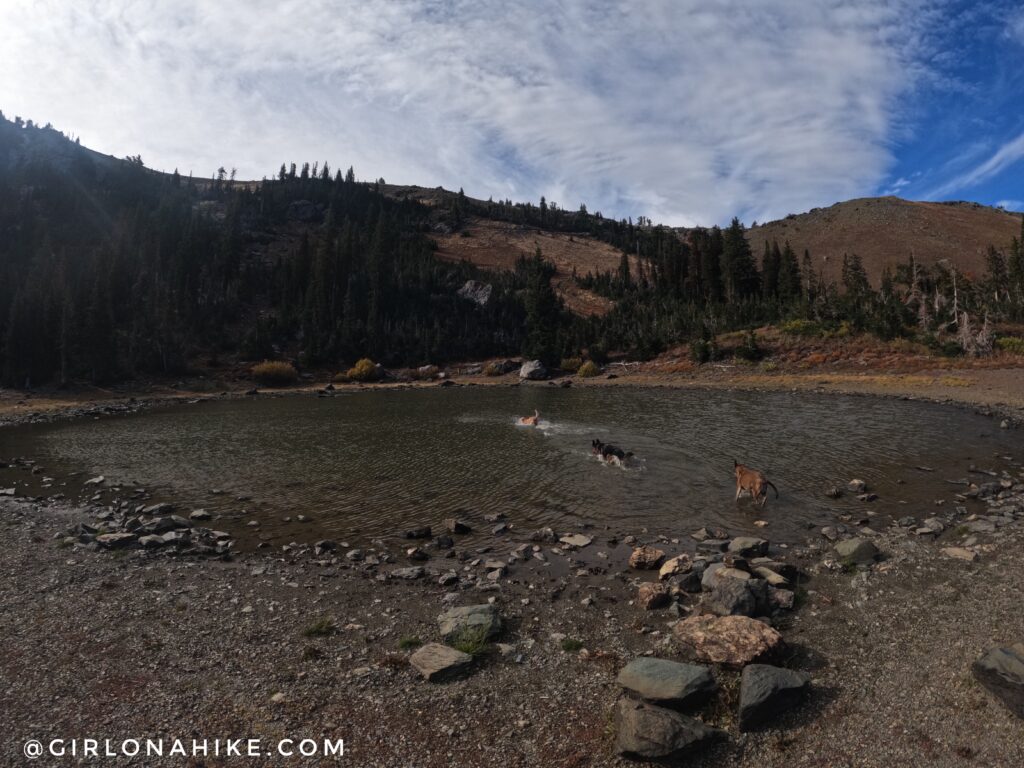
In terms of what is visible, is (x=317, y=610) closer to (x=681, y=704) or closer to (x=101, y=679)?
(x=101, y=679)

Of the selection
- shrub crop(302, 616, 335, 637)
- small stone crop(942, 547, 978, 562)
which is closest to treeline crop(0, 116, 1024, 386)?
small stone crop(942, 547, 978, 562)

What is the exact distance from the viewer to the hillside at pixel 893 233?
136m

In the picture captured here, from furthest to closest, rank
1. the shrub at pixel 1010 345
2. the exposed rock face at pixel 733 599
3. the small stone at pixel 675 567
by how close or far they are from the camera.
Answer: the shrub at pixel 1010 345, the small stone at pixel 675 567, the exposed rock face at pixel 733 599

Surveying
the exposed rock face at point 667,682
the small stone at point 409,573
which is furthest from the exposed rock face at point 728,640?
the small stone at point 409,573

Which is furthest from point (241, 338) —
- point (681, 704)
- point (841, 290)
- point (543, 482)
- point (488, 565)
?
point (841, 290)

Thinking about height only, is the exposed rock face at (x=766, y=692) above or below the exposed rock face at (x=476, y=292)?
below

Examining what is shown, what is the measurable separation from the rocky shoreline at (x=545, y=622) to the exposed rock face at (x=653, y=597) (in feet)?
0.15

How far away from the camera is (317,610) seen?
452 inches

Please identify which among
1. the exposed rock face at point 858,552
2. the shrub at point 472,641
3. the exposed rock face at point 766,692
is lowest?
the shrub at point 472,641

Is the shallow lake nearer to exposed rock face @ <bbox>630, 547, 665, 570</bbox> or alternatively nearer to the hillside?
exposed rock face @ <bbox>630, 547, 665, 570</bbox>

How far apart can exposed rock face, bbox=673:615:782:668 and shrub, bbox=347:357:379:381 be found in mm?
81832

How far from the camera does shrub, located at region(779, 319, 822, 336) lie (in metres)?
71.3

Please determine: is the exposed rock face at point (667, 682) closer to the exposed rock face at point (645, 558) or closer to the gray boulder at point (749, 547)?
the exposed rock face at point (645, 558)

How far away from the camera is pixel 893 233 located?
153m
